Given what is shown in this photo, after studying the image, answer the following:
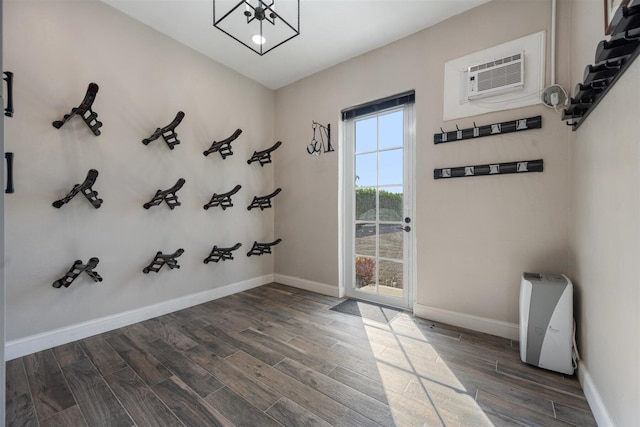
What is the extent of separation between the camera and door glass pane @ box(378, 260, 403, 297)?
2.92m

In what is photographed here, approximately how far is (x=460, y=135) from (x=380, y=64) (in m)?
1.19

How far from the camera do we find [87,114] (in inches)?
86.8

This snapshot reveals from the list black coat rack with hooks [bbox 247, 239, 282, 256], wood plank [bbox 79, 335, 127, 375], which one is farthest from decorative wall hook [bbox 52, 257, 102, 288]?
black coat rack with hooks [bbox 247, 239, 282, 256]

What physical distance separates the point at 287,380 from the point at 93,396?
1107 mm

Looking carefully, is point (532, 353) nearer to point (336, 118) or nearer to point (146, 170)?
point (336, 118)

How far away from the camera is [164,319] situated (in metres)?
2.58

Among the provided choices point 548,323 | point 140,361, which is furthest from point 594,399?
point 140,361

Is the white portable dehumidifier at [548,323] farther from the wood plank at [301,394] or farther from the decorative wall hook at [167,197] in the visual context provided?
the decorative wall hook at [167,197]

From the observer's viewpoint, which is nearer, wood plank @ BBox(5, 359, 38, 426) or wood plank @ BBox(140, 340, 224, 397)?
wood plank @ BBox(5, 359, 38, 426)

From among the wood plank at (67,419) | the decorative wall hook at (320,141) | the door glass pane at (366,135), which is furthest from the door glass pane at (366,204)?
the wood plank at (67,419)

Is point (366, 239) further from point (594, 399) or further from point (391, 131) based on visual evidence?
point (594, 399)

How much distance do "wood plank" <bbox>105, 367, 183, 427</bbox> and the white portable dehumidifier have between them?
7.08 ft

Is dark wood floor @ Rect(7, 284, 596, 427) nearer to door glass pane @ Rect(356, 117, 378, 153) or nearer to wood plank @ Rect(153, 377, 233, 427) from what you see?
wood plank @ Rect(153, 377, 233, 427)

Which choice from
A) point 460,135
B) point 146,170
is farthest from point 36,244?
point 460,135
